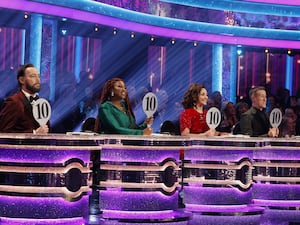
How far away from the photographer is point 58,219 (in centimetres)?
544

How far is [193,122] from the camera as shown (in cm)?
748

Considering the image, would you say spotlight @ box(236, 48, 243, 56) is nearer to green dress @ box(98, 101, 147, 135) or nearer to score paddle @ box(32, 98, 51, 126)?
green dress @ box(98, 101, 147, 135)

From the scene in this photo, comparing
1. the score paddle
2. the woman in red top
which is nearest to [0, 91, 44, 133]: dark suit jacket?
the score paddle

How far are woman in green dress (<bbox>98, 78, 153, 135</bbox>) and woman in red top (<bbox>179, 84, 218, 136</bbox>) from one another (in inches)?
28.5

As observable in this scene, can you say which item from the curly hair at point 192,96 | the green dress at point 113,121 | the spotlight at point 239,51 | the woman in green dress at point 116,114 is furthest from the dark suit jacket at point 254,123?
the spotlight at point 239,51

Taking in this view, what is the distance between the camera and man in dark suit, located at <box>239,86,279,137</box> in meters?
7.68

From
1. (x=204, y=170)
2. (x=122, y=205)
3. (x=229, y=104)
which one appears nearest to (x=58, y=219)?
(x=122, y=205)

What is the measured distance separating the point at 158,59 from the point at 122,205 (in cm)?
869

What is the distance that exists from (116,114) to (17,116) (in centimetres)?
112

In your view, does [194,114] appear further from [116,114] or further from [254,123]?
[116,114]

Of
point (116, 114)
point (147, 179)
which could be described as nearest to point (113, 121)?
point (116, 114)

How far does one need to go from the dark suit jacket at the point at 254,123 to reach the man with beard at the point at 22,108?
263 cm

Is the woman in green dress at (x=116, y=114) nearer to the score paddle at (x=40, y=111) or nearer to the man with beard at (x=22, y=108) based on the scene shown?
the man with beard at (x=22, y=108)

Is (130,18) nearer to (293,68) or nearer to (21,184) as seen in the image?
(293,68)
